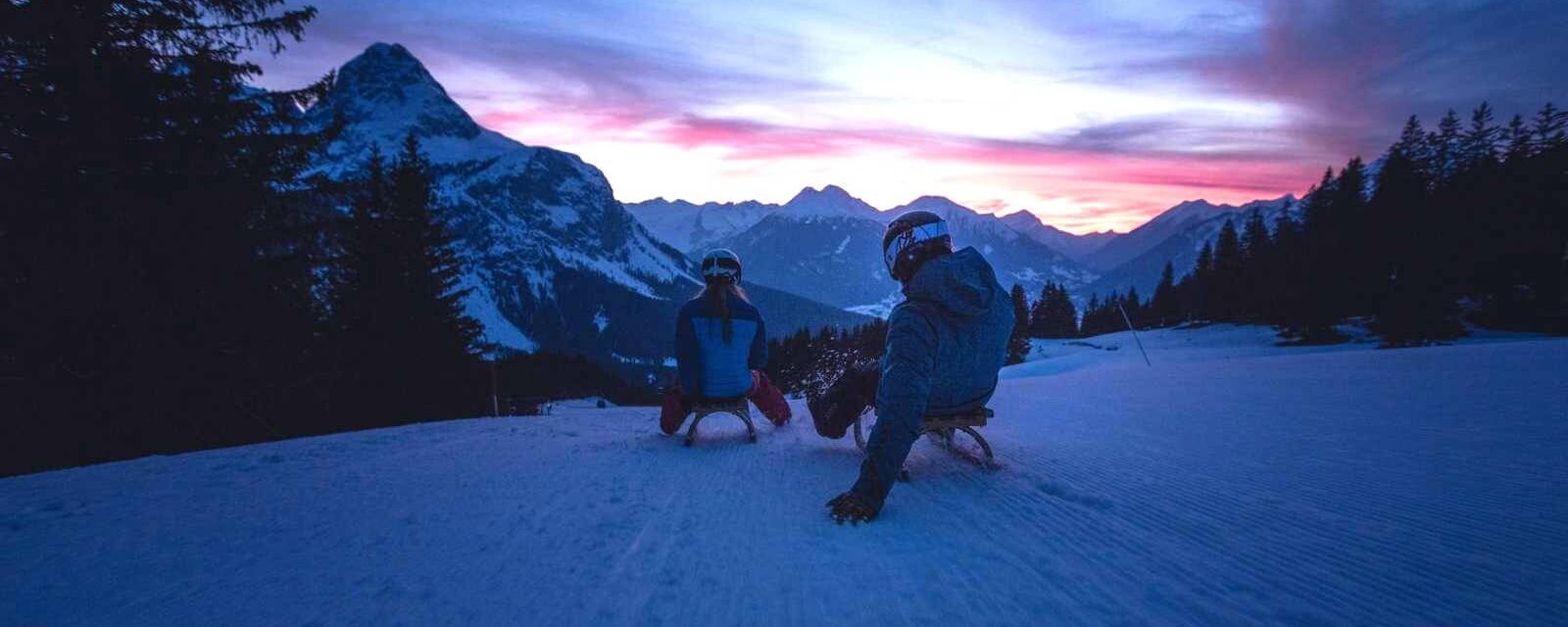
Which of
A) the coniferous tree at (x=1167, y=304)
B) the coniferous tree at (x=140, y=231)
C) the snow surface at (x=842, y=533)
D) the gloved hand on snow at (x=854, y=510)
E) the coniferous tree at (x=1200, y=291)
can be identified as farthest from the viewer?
the coniferous tree at (x=1167, y=304)

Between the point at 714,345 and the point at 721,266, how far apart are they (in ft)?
2.84

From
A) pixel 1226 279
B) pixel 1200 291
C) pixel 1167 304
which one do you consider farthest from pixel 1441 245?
pixel 1167 304

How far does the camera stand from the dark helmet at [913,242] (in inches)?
142

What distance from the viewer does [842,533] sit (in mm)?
2689

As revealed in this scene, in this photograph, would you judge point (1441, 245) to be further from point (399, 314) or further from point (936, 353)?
point (399, 314)

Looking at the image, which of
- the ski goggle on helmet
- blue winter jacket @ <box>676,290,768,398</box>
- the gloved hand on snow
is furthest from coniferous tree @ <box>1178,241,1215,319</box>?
the gloved hand on snow

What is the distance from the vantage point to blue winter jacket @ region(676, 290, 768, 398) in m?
5.61

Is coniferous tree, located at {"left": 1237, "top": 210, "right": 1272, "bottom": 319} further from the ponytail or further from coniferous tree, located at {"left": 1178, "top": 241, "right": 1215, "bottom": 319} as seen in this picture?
the ponytail

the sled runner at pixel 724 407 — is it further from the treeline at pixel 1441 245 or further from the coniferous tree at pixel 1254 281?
the coniferous tree at pixel 1254 281

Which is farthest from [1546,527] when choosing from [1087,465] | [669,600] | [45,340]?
[45,340]

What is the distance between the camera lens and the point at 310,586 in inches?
84.9

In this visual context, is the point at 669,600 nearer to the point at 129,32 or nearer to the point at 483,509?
the point at 483,509

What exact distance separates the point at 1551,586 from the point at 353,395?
76.2 feet

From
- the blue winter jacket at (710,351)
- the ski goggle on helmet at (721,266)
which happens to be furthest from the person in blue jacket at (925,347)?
the ski goggle on helmet at (721,266)
